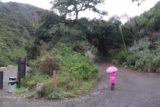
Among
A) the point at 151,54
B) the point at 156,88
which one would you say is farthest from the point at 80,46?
the point at 156,88

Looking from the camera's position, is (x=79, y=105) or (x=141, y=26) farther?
(x=141, y=26)

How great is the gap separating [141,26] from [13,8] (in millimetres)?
31954

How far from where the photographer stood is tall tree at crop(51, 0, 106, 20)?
37.1 m

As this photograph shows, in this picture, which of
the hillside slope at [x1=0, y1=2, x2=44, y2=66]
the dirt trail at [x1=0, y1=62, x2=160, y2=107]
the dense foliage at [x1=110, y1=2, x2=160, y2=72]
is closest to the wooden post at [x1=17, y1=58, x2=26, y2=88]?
the dirt trail at [x1=0, y1=62, x2=160, y2=107]

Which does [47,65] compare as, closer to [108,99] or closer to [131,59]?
[108,99]

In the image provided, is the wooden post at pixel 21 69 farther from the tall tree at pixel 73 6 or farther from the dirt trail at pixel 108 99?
the tall tree at pixel 73 6

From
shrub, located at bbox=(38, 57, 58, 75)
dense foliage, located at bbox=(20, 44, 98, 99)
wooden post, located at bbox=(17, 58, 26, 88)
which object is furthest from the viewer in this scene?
shrub, located at bbox=(38, 57, 58, 75)

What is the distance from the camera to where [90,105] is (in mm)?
13688

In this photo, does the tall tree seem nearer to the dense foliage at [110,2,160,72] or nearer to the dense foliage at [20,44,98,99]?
the dense foliage at [110,2,160,72]

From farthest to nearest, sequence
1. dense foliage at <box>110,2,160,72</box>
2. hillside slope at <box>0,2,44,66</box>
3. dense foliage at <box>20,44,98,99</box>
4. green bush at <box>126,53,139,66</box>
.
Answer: hillside slope at <box>0,2,44,66</box>
green bush at <box>126,53,139,66</box>
dense foliage at <box>110,2,160,72</box>
dense foliage at <box>20,44,98,99</box>

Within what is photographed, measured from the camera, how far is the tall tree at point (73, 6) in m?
37.1

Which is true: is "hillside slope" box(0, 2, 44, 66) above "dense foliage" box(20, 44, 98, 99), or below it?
above

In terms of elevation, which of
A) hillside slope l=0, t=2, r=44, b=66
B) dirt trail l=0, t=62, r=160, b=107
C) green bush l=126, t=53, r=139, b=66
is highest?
hillside slope l=0, t=2, r=44, b=66

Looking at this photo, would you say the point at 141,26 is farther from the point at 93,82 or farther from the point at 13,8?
the point at 13,8
